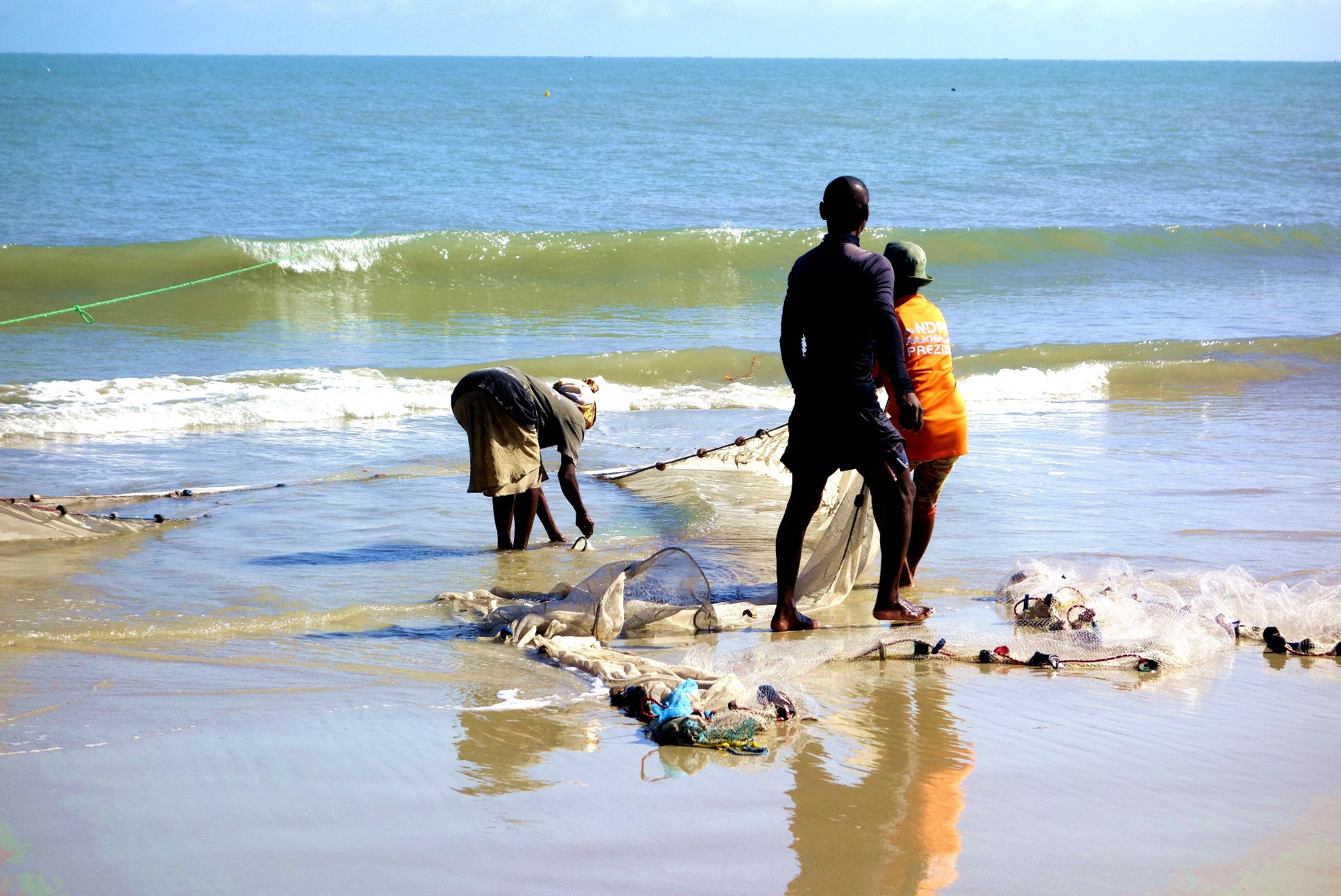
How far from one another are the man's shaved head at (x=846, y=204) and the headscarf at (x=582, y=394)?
6.10 ft

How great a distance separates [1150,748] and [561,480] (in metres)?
3.05

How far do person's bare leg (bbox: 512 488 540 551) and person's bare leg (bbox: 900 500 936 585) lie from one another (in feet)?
5.82

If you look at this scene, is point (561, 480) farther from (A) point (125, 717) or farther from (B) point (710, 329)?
(B) point (710, 329)

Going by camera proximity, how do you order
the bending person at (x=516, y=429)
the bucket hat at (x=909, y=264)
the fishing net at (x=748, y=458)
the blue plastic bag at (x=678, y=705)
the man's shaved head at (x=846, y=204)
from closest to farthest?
the blue plastic bag at (x=678, y=705) → the man's shaved head at (x=846, y=204) → the bucket hat at (x=909, y=264) → the bending person at (x=516, y=429) → the fishing net at (x=748, y=458)

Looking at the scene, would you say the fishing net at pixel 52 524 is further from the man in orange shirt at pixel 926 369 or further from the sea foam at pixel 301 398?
the man in orange shirt at pixel 926 369

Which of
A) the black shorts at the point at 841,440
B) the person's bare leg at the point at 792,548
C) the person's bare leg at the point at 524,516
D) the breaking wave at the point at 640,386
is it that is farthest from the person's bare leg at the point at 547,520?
the breaking wave at the point at 640,386

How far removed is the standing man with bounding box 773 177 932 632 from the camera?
4.16 metres

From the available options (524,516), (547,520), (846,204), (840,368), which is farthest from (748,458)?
(846,204)

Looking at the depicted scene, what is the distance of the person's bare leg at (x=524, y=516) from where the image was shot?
5.78m

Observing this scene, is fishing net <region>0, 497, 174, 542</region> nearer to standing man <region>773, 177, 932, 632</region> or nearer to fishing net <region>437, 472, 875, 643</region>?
fishing net <region>437, 472, 875, 643</region>

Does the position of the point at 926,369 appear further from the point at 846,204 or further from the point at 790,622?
the point at 790,622

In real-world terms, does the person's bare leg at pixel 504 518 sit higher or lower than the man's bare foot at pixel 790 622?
higher

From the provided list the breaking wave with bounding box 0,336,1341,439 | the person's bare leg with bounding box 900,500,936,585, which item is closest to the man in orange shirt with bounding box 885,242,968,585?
the person's bare leg with bounding box 900,500,936,585

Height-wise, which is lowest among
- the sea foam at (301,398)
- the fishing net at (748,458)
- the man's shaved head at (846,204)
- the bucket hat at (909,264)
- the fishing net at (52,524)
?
the fishing net at (52,524)
